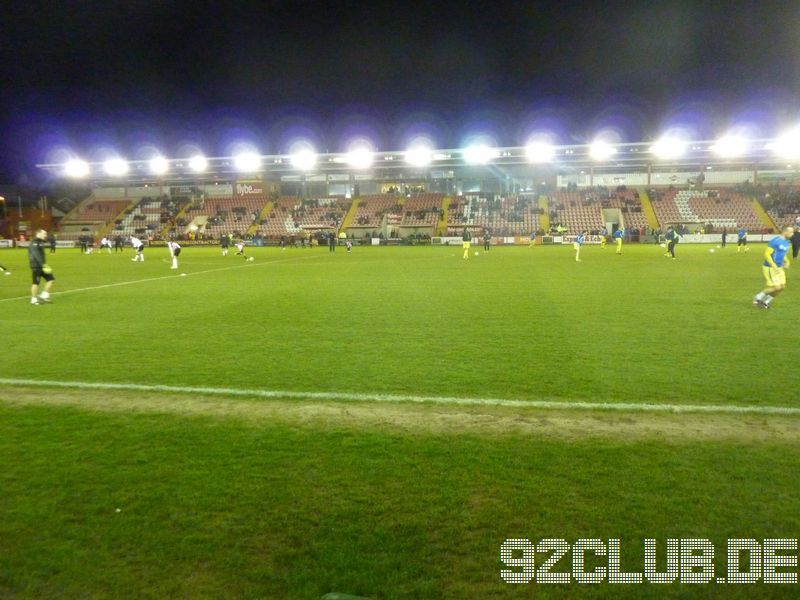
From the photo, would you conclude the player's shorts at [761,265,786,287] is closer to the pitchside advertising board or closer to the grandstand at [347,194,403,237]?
the grandstand at [347,194,403,237]

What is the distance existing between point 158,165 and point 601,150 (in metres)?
49.5

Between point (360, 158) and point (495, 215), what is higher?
point (360, 158)

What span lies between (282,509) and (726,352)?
7308mm

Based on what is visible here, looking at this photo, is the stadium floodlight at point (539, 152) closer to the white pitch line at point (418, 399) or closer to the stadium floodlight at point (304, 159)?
the stadium floodlight at point (304, 159)

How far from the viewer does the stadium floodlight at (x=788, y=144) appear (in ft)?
167

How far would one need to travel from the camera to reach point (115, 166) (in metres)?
64.7

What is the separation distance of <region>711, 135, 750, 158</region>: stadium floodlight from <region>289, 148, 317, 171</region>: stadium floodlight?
41351 mm

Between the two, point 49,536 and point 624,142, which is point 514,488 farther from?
point 624,142

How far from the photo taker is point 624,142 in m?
59.1

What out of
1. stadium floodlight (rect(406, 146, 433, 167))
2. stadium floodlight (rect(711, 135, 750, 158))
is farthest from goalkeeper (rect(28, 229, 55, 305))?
stadium floodlight (rect(711, 135, 750, 158))

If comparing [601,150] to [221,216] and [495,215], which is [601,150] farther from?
[221,216]

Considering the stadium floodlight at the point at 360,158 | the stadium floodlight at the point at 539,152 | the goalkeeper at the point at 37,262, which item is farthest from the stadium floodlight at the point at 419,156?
the goalkeeper at the point at 37,262

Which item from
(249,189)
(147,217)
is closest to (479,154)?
(249,189)

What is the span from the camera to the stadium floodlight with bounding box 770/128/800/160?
50.8 meters
